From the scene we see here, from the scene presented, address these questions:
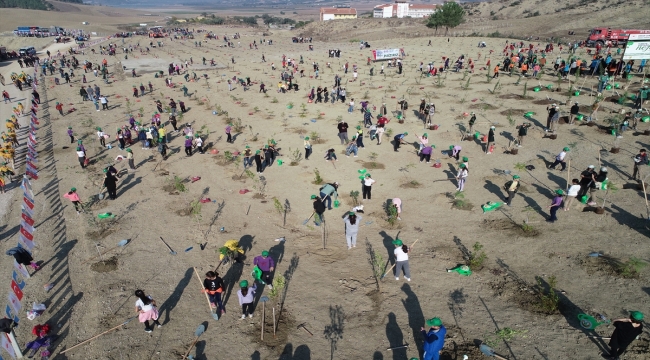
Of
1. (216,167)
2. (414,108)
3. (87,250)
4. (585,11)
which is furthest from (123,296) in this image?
(585,11)

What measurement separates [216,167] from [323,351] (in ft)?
39.7

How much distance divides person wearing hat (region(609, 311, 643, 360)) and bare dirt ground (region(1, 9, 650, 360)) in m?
0.49

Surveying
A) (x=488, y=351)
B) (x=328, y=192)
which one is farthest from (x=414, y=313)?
(x=328, y=192)

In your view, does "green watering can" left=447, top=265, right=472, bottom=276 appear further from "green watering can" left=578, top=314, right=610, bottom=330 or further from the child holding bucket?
the child holding bucket

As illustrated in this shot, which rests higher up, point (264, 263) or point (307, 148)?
point (307, 148)

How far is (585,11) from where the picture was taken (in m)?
64.8

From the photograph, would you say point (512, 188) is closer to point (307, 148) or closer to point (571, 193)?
point (571, 193)

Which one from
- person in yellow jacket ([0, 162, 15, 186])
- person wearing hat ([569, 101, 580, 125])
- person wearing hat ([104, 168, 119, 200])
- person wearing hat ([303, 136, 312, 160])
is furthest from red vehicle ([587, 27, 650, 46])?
person in yellow jacket ([0, 162, 15, 186])

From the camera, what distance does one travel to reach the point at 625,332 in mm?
6555

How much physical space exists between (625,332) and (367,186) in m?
8.56

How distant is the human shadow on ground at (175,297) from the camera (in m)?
9.03

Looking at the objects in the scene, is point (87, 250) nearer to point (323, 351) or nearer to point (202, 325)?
point (202, 325)

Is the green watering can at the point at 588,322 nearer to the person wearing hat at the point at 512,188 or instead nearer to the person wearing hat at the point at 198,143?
the person wearing hat at the point at 512,188

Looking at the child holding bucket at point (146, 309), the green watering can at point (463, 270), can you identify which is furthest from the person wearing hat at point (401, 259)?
the child holding bucket at point (146, 309)
